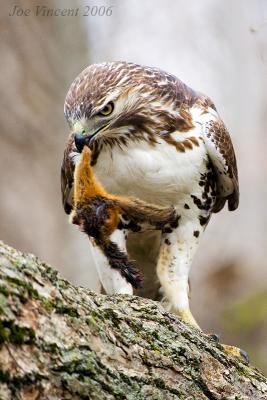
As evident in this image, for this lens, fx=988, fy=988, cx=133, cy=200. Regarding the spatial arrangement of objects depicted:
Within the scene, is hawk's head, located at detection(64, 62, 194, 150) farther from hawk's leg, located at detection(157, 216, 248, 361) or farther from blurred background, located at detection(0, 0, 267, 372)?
blurred background, located at detection(0, 0, 267, 372)

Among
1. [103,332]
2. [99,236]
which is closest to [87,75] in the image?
[99,236]

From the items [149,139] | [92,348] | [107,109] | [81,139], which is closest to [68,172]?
[149,139]

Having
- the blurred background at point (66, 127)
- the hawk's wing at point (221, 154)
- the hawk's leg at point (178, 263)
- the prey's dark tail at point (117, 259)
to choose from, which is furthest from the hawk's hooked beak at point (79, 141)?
the blurred background at point (66, 127)

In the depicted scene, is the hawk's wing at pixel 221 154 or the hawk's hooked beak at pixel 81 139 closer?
the hawk's hooked beak at pixel 81 139

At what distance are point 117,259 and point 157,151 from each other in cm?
61

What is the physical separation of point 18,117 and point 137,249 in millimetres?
3821

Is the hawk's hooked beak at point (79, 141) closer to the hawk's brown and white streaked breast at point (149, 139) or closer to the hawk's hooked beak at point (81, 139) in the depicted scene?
the hawk's hooked beak at point (81, 139)

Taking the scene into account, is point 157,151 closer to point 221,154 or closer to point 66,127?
point 221,154

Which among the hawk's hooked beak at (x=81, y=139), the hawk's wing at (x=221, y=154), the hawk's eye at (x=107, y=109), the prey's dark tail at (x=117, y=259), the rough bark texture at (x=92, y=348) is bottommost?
the rough bark texture at (x=92, y=348)

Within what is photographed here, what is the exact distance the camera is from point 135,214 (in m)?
4.92

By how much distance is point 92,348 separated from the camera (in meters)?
3.05

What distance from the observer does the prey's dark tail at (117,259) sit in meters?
5.01

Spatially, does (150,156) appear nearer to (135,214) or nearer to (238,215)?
(135,214)

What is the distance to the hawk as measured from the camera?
16.5ft
